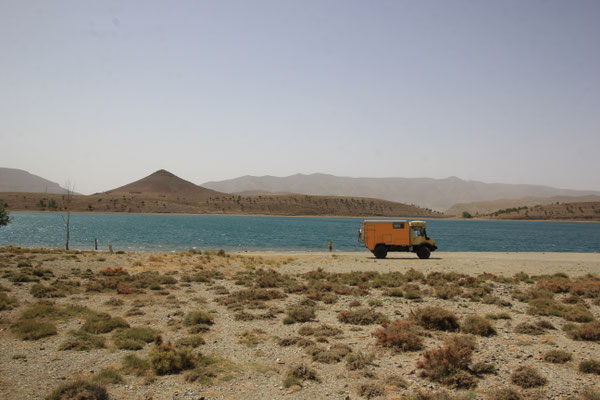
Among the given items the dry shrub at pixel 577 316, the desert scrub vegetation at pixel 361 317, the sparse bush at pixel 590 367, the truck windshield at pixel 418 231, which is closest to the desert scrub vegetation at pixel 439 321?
the desert scrub vegetation at pixel 361 317

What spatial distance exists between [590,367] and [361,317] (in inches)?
275

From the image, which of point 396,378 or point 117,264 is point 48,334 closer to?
point 396,378

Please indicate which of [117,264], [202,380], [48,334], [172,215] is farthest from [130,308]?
[172,215]

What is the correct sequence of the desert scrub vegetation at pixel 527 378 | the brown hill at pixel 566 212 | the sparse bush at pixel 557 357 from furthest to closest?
the brown hill at pixel 566 212 < the sparse bush at pixel 557 357 < the desert scrub vegetation at pixel 527 378

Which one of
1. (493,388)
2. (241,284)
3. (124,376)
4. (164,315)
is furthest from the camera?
(241,284)

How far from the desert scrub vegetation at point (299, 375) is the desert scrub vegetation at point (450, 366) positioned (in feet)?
9.00

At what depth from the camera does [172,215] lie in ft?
640

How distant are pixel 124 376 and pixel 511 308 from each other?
609 inches

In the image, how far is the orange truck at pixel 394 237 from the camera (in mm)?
38469

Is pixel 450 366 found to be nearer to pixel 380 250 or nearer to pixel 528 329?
pixel 528 329

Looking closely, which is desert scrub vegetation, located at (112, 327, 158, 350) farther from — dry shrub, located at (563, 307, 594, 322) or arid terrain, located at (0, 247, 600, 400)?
dry shrub, located at (563, 307, 594, 322)

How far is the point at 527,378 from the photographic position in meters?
8.77

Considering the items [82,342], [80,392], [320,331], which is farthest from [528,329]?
[82,342]

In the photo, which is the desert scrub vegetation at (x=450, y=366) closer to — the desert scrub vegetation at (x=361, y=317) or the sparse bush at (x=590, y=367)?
the sparse bush at (x=590, y=367)
